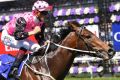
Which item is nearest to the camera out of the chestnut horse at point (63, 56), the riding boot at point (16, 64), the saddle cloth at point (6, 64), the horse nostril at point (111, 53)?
the horse nostril at point (111, 53)

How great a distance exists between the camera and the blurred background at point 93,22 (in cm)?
1655

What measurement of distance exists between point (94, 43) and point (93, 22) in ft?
35.4

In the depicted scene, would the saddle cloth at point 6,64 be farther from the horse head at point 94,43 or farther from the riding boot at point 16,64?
the horse head at point 94,43

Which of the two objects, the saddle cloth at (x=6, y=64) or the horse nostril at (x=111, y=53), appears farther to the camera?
the saddle cloth at (x=6, y=64)

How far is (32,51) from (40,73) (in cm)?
49

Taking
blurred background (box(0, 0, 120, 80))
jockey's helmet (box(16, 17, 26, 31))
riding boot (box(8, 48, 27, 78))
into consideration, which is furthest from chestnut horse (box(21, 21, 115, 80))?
blurred background (box(0, 0, 120, 80))

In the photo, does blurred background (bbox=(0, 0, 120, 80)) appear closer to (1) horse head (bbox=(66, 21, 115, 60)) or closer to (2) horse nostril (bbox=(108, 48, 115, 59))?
(1) horse head (bbox=(66, 21, 115, 60))

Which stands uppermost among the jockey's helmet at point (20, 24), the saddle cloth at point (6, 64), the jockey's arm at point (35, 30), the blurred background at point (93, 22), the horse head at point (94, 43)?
the jockey's helmet at point (20, 24)

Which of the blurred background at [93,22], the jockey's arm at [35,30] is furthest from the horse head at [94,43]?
the blurred background at [93,22]

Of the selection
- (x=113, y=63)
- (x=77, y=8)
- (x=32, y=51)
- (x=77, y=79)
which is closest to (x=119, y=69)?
(x=113, y=63)

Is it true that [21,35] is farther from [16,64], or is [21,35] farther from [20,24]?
[16,64]

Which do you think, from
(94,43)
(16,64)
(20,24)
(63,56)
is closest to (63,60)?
(63,56)

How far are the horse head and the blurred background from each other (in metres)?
9.15

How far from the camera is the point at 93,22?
56.9 ft
